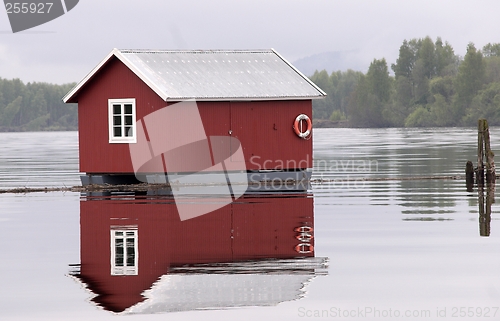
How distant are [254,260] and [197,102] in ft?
50.3

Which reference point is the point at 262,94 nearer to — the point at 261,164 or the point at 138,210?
the point at 261,164

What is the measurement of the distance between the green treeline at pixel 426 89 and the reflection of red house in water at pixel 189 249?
416 feet

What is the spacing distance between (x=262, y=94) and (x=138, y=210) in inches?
364

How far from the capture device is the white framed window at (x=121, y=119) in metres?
29.1

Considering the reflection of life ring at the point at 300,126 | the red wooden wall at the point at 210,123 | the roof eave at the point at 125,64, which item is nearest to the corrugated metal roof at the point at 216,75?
the roof eave at the point at 125,64

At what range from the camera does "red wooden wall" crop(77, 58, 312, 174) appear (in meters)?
29.1

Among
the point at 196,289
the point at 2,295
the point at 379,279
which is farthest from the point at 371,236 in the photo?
the point at 2,295

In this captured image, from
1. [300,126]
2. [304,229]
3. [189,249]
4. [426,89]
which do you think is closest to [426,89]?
[426,89]

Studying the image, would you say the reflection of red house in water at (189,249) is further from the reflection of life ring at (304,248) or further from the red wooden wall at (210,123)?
the red wooden wall at (210,123)

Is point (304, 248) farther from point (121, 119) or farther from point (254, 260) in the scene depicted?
point (121, 119)

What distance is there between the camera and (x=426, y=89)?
16388 cm

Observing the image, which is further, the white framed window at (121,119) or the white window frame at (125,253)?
the white framed window at (121,119)

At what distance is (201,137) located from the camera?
2911 cm

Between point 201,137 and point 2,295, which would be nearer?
point 2,295
